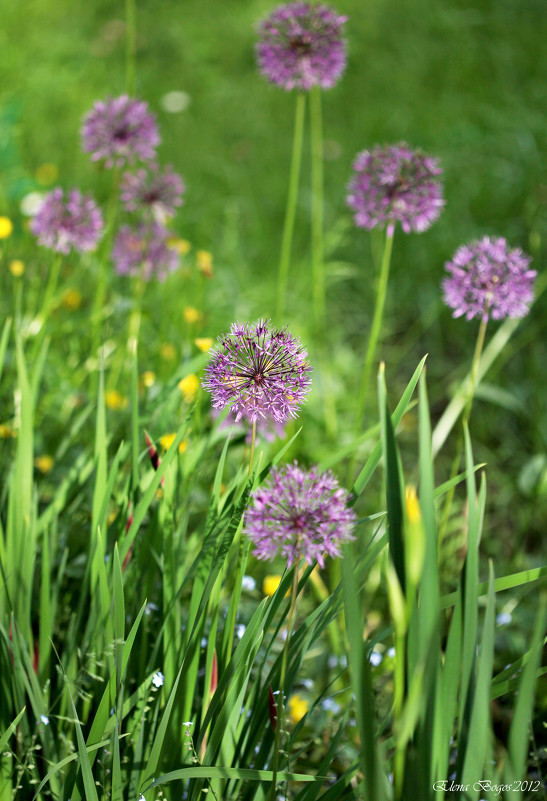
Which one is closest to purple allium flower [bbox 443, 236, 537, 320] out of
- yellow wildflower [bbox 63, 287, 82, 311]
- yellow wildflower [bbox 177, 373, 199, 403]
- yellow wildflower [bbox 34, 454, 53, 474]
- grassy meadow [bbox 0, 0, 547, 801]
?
grassy meadow [bbox 0, 0, 547, 801]

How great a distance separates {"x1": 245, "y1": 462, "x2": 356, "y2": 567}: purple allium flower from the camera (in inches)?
31.4

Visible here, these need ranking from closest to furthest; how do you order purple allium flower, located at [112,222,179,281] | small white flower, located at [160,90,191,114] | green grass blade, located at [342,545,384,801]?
1. green grass blade, located at [342,545,384,801]
2. purple allium flower, located at [112,222,179,281]
3. small white flower, located at [160,90,191,114]

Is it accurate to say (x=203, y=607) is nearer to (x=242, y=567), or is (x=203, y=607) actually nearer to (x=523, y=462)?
(x=242, y=567)

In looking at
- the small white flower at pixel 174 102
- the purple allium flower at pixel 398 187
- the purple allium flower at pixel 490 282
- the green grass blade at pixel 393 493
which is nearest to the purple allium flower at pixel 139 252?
the purple allium flower at pixel 398 187

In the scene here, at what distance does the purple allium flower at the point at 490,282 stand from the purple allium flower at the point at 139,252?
1096mm

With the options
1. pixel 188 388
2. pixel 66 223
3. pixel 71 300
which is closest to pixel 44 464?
pixel 188 388

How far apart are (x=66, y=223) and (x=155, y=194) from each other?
26 cm

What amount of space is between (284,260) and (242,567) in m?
0.99

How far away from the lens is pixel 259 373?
0.85 m

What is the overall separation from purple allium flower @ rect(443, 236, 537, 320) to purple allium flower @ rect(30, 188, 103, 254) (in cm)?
102

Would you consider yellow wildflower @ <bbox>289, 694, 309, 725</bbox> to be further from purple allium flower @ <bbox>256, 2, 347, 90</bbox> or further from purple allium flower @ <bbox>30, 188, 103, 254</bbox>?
purple allium flower @ <bbox>256, 2, 347, 90</bbox>

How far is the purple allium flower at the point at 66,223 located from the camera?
1.87 m

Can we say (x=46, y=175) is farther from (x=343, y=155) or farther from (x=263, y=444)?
(x=263, y=444)

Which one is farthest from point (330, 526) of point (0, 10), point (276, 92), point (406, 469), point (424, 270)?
point (0, 10)
